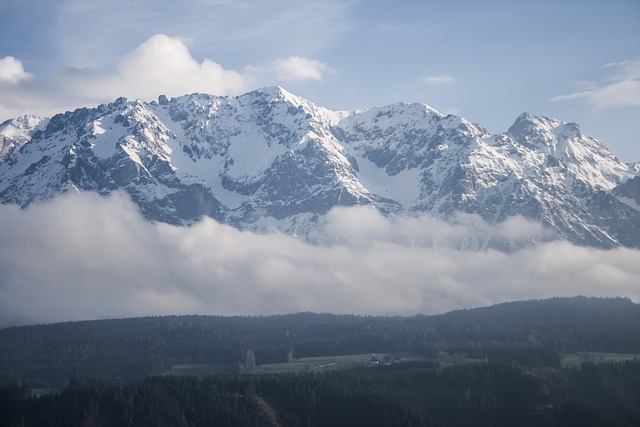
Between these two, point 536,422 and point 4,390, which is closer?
point 536,422

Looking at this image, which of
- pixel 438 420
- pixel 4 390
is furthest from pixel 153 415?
pixel 438 420

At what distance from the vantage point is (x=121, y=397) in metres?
190

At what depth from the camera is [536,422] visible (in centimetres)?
18675

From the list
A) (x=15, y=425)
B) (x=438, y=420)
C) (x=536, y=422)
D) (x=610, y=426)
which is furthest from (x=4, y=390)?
(x=610, y=426)

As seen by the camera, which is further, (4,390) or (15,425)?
(4,390)

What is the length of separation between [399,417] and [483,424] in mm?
15899

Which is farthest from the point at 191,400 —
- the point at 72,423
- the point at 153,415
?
the point at 72,423

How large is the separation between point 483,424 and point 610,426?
2243 cm

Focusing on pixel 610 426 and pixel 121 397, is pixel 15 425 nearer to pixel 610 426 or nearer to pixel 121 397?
pixel 121 397

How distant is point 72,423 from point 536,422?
81.1 meters

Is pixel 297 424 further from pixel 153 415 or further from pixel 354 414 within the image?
pixel 153 415

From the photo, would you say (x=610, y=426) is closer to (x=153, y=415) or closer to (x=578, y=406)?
(x=578, y=406)

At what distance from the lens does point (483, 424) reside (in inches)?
7436

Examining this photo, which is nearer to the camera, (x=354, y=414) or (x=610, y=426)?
(x=610, y=426)
